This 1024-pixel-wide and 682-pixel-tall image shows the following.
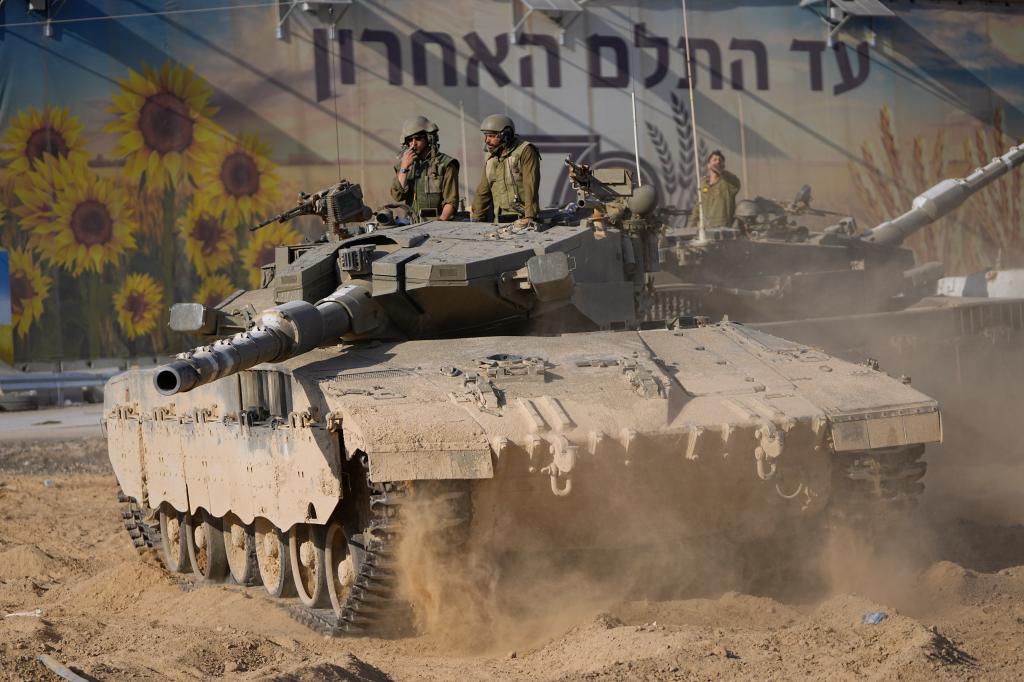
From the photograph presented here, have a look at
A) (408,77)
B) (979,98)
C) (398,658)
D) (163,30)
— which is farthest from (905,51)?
(398,658)

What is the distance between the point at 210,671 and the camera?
751cm

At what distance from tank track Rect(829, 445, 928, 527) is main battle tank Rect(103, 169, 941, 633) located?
13mm

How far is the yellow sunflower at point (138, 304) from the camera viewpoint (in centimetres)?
2123

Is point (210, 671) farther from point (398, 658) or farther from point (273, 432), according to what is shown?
point (273, 432)

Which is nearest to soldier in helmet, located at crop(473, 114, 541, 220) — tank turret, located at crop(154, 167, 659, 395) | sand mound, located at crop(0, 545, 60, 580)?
tank turret, located at crop(154, 167, 659, 395)

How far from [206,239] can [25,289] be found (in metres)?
2.55

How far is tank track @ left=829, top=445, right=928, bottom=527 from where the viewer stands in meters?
8.76

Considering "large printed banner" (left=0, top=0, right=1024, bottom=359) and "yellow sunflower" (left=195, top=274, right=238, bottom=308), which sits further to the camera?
"yellow sunflower" (left=195, top=274, right=238, bottom=308)

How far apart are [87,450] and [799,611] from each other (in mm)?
11951

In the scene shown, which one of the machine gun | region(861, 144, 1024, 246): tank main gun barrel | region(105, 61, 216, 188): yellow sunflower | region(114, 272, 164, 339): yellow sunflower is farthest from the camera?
region(114, 272, 164, 339): yellow sunflower

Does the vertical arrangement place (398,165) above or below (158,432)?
above

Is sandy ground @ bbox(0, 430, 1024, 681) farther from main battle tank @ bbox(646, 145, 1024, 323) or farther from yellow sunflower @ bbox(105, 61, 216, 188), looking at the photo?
yellow sunflower @ bbox(105, 61, 216, 188)

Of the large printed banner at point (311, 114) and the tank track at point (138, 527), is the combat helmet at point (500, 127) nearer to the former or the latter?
the tank track at point (138, 527)

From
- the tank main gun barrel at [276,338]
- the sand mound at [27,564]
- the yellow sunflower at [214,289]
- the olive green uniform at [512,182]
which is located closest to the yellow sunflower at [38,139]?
the yellow sunflower at [214,289]
